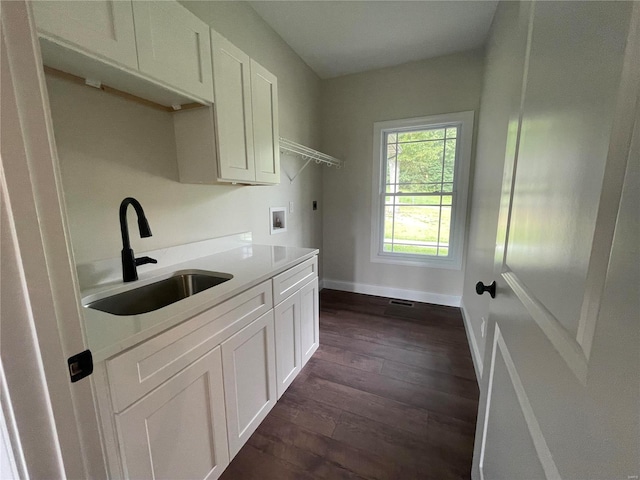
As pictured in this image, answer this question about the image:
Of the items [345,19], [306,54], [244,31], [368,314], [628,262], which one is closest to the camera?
[628,262]

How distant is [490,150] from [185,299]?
2.19 metres

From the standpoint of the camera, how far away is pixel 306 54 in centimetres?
257

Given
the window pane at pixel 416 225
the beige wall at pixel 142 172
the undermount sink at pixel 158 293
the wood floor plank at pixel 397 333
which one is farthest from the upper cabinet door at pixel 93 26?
the window pane at pixel 416 225

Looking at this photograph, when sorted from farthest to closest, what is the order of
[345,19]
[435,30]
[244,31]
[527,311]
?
[435,30], [345,19], [244,31], [527,311]

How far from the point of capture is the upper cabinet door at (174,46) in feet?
3.28

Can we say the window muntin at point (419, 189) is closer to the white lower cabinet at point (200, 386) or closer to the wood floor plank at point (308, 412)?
the white lower cabinet at point (200, 386)

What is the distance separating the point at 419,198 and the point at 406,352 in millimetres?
1698

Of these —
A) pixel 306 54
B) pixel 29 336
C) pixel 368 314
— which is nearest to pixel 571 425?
pixel 29 336

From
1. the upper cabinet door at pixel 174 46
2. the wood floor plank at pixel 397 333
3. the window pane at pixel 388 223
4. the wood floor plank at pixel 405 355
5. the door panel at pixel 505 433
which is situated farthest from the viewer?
the window pane at pixel 388 223

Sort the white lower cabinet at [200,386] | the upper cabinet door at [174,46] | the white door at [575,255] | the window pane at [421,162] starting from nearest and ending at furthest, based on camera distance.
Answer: the white door at [575,255]
the white lower cabinet at [200,386]
the upper cabinet door at [174,46]
the window pane at [421,162]

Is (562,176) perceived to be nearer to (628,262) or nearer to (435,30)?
(628,262)

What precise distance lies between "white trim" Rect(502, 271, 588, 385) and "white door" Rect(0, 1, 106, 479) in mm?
903

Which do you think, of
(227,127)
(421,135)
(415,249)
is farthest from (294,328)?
(421,135)

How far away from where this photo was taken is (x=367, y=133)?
118 inches
